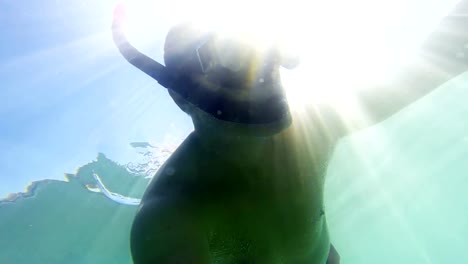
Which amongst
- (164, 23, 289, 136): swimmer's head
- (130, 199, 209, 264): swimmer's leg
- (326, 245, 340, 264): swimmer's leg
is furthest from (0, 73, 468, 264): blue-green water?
(130, 199, 209, 264): swimmer's leg

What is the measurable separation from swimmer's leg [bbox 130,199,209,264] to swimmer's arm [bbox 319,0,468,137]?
113 centimetres

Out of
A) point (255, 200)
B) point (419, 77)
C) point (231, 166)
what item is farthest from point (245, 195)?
point (419, 77)

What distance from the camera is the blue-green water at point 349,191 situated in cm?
1622

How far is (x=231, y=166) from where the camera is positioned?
80.2 inches

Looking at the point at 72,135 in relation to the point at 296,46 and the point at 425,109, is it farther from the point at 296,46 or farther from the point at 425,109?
the point at 425,109

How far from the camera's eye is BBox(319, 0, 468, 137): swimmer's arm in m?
2.50

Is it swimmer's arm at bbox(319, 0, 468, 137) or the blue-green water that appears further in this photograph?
the blue-green water

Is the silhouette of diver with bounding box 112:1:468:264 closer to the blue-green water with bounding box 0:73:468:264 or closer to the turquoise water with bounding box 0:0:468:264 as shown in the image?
the turquoise water with bounding box 0:0:468:264

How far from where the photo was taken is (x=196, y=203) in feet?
6.32

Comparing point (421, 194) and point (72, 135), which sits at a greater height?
point (72, 135)

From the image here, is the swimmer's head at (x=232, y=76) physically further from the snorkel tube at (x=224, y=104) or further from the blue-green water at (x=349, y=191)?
the blue-green water at (x=349, y=191)

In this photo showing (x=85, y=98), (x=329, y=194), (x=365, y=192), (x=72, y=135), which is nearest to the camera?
(x=85, y=98)

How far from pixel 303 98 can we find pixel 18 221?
17691mm

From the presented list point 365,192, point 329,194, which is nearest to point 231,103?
point 329,194
